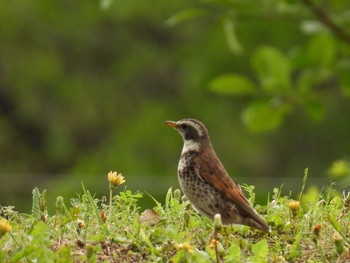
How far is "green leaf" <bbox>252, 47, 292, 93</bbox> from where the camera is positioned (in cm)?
813

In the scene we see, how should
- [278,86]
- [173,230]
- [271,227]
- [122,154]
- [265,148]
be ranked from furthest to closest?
1. [265,148]
2. [122,154]
3. [278,86]
4. [271,227]
5. [173,230]

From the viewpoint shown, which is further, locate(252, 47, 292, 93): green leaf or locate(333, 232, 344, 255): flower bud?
locate(252, 47, 292, 93): green leaf

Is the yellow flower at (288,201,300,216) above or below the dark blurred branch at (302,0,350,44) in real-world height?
below

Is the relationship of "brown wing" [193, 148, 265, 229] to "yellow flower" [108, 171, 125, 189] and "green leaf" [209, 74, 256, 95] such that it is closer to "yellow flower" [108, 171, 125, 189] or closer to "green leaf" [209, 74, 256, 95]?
"green leaf" [209, 74, 256, 95]

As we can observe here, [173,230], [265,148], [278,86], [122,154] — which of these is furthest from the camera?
[265,148]

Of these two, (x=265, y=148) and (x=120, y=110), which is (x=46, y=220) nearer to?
(x=265, y=148)

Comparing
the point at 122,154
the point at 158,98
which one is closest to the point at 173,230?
the point at 122,154

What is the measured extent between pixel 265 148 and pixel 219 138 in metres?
2.15

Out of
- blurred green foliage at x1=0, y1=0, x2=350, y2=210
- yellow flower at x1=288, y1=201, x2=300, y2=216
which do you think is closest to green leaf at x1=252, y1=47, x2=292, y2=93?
yellow flower at x1=288, y1=201, x2=300, y2=216

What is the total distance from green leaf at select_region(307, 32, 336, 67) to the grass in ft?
2.92

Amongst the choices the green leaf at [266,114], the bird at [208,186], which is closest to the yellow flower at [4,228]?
the bird at [208,186]

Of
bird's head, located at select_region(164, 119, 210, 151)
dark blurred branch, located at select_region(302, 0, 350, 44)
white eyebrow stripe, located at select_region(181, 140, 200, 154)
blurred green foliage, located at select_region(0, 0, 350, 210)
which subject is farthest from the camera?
blurred green foliage, located at select_region(0, 0, 350, 210)

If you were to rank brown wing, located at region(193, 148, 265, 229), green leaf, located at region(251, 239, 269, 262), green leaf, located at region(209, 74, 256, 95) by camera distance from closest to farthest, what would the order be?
green leaf, located at region(251, 239, 269, 262), brown wing, located at region(193, 148, 265, 229), green leaf, located at region(209, 74, 256, 95)

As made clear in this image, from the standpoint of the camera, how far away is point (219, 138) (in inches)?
999
